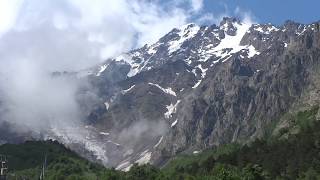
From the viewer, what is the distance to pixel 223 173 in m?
199

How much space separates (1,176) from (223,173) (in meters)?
66.7

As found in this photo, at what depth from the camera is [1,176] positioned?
543 ft

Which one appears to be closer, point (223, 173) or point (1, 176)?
point (1, 176)
